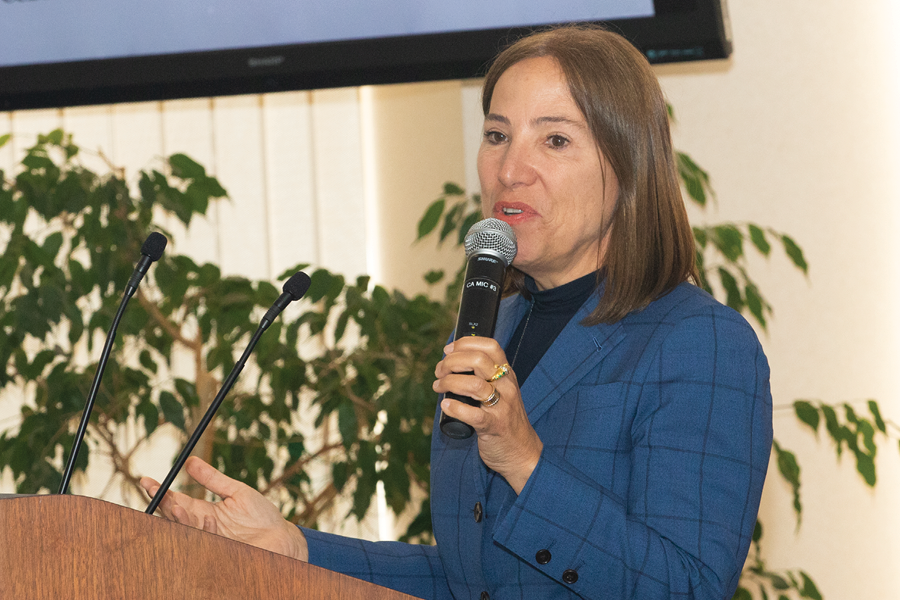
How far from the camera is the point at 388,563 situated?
1372 mm

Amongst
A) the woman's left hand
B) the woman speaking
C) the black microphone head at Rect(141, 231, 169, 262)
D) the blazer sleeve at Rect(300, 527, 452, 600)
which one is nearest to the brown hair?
the woman speaking

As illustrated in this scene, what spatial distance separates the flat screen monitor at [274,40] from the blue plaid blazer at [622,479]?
0.78m

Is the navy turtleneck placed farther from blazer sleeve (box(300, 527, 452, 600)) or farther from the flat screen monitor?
the flat screen monitor

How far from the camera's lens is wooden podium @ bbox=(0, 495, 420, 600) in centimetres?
74

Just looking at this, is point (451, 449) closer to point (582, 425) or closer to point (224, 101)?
point (582, 425)

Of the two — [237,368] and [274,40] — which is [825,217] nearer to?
[274,40]

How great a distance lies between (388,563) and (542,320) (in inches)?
15.9

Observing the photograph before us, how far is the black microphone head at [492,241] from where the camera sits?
1.09 m

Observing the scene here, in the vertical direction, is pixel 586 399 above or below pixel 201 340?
below

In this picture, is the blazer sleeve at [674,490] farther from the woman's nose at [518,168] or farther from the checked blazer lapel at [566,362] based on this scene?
the woman's nose at [518,168]

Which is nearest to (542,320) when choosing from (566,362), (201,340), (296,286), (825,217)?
(566,362)

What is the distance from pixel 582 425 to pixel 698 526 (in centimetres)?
→ 19

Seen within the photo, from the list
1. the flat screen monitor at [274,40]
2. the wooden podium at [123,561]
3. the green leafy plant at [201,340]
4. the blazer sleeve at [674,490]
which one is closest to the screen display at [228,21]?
the flat screen monitor at [274,40]

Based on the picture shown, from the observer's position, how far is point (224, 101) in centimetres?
300
